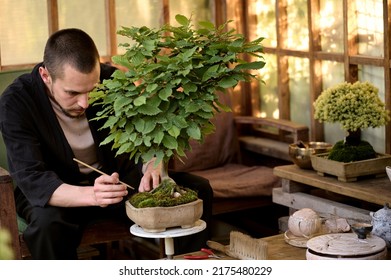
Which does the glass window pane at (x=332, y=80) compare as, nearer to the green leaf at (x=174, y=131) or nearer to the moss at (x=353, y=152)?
the moss at (x=353, y=152)

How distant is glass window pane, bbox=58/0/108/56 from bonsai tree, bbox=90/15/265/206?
1.54m

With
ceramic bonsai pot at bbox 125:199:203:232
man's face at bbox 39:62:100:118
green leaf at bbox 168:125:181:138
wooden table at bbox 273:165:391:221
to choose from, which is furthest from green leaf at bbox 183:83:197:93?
wooden table at bbox 273:165:391:221

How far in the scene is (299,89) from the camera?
426 centimetres

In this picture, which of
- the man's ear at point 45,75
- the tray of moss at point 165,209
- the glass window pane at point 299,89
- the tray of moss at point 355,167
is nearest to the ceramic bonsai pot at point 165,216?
the tray of moss at point 165,209

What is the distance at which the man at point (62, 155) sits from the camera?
10.0ft

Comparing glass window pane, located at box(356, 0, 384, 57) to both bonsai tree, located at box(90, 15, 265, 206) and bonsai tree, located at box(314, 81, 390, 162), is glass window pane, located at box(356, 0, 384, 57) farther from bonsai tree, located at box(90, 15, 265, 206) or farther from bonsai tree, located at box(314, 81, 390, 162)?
bonsai tree, located at box(90, 15, 265, 206)

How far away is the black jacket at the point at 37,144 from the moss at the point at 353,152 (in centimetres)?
78

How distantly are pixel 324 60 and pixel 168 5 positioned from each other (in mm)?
833

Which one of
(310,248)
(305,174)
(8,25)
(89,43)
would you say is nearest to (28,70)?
(8,25)

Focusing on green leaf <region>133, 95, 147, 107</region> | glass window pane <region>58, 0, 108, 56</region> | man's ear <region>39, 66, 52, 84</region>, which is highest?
glass window pane <region>58, 0, 108, 56</region>

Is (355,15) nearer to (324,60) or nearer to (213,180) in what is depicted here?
(324,60)

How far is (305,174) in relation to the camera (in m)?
3.64

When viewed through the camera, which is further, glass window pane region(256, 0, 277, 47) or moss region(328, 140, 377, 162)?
glass window pane region(256, 0, 277, 47)

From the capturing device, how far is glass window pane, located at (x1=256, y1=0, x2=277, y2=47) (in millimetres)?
4375
